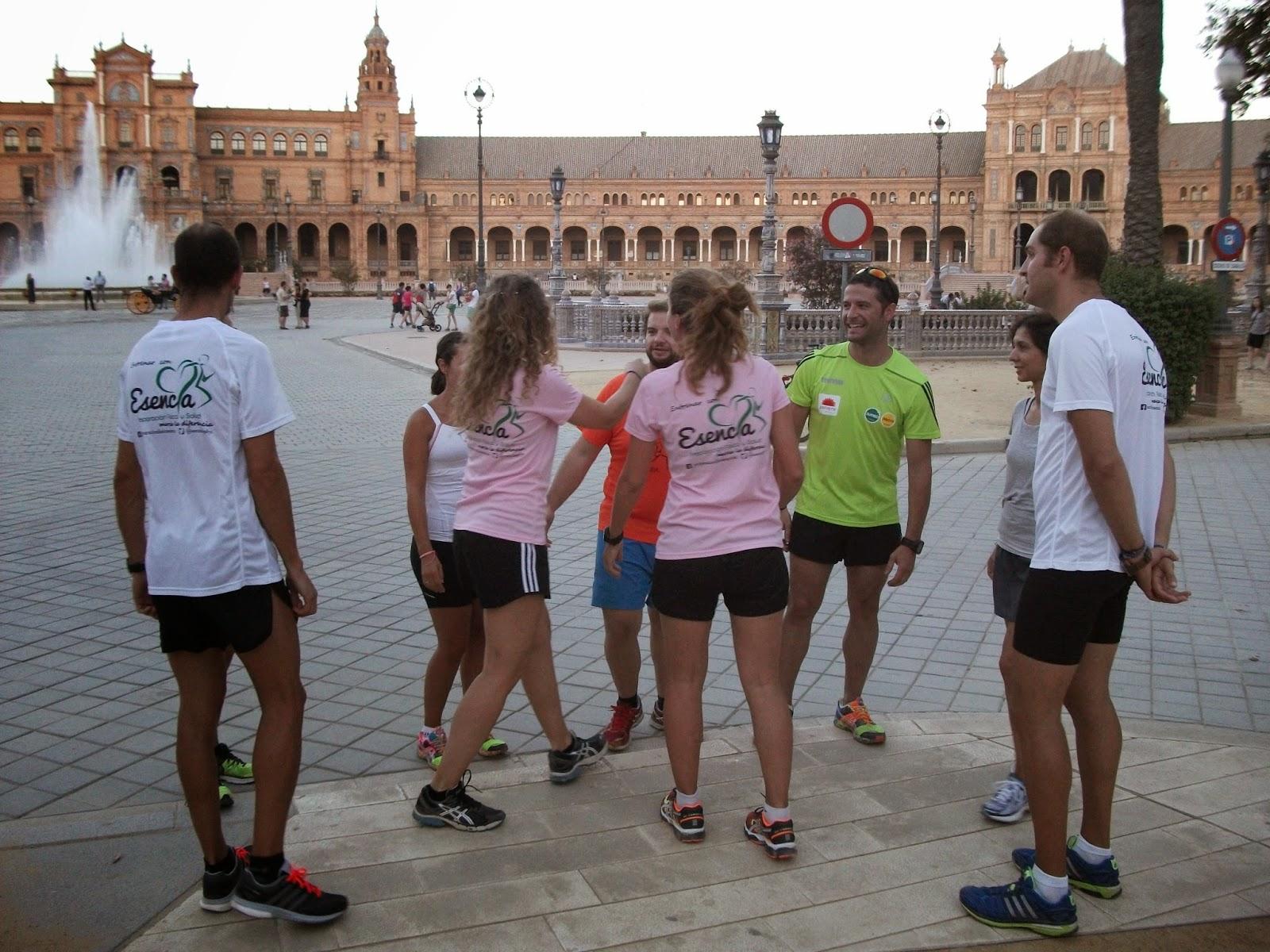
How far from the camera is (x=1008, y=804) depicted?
12.3ft

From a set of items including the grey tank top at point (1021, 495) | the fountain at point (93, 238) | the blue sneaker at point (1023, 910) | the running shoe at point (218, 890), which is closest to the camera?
the blue sneaker at point (1023, 910)

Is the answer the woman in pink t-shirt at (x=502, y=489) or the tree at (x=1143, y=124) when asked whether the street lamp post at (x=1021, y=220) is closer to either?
the tree at (x=1143, y=124)

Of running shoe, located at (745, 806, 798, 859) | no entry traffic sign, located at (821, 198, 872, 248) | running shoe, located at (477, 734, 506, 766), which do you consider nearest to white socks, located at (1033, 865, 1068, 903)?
running shoe, located at (745, 806, 798, 859)

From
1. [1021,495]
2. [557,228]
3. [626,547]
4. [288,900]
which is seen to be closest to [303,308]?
[557,228]

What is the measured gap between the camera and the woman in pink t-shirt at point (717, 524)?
349 centimetres

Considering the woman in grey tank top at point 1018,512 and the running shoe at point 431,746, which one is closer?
the woman in grey tank top at point 1018,512

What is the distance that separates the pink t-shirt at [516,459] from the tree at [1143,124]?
11801 millimetres

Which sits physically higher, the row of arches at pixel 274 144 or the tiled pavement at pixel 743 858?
the row of arches at pixel 274 144

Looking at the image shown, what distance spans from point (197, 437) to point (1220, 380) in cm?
1379

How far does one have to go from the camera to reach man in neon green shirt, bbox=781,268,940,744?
4242 mm

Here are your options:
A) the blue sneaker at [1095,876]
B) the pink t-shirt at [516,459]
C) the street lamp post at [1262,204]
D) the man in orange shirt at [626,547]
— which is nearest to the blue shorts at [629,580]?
the man in orange shirt at [626,547]

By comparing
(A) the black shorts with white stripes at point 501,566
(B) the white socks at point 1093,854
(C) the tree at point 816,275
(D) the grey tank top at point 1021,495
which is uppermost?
(C) the tree at point 816,275

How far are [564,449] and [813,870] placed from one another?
8766 millimetres

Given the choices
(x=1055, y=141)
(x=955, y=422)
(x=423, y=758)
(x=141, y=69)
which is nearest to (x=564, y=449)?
(x=955, y=422)
